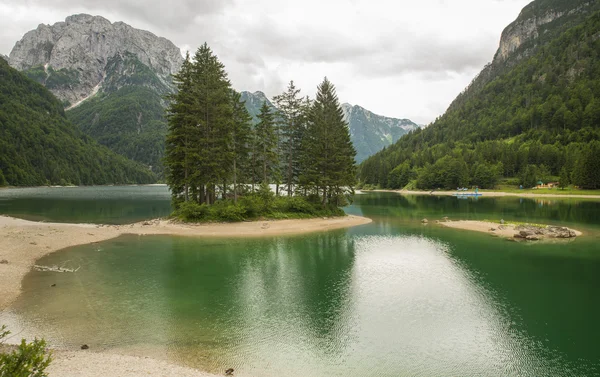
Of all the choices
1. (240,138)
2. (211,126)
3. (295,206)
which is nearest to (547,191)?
(295,206)

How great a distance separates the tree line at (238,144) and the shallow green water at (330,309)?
19148 millimetres

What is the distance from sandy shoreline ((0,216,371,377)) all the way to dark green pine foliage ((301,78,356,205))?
21.4ft

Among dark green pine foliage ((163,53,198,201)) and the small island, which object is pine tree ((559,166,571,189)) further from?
dark green pine foliage ((163,53,198,201))

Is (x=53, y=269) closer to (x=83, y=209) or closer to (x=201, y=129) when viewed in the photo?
(x=201, y=129)

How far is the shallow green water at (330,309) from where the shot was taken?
557 inches

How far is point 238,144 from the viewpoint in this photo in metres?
57.3

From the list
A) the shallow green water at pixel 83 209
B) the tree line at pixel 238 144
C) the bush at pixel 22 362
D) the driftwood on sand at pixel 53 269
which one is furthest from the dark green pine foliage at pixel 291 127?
the bush at pixel 22 362

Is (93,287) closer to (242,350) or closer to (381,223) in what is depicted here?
(242,350)

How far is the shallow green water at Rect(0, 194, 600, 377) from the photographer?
14.1 metres

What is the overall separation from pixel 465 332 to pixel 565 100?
233322 millimetres

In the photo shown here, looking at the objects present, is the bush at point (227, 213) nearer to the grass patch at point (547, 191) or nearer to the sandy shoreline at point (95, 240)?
the sandy shoreline at point (95, 240)

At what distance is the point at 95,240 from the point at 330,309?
32.3 metres

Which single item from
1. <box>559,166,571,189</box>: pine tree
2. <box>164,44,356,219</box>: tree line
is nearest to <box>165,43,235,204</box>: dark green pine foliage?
<box>164,44,356,219</box>: tree line

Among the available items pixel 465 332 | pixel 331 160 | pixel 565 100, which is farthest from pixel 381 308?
pixel 565 100
